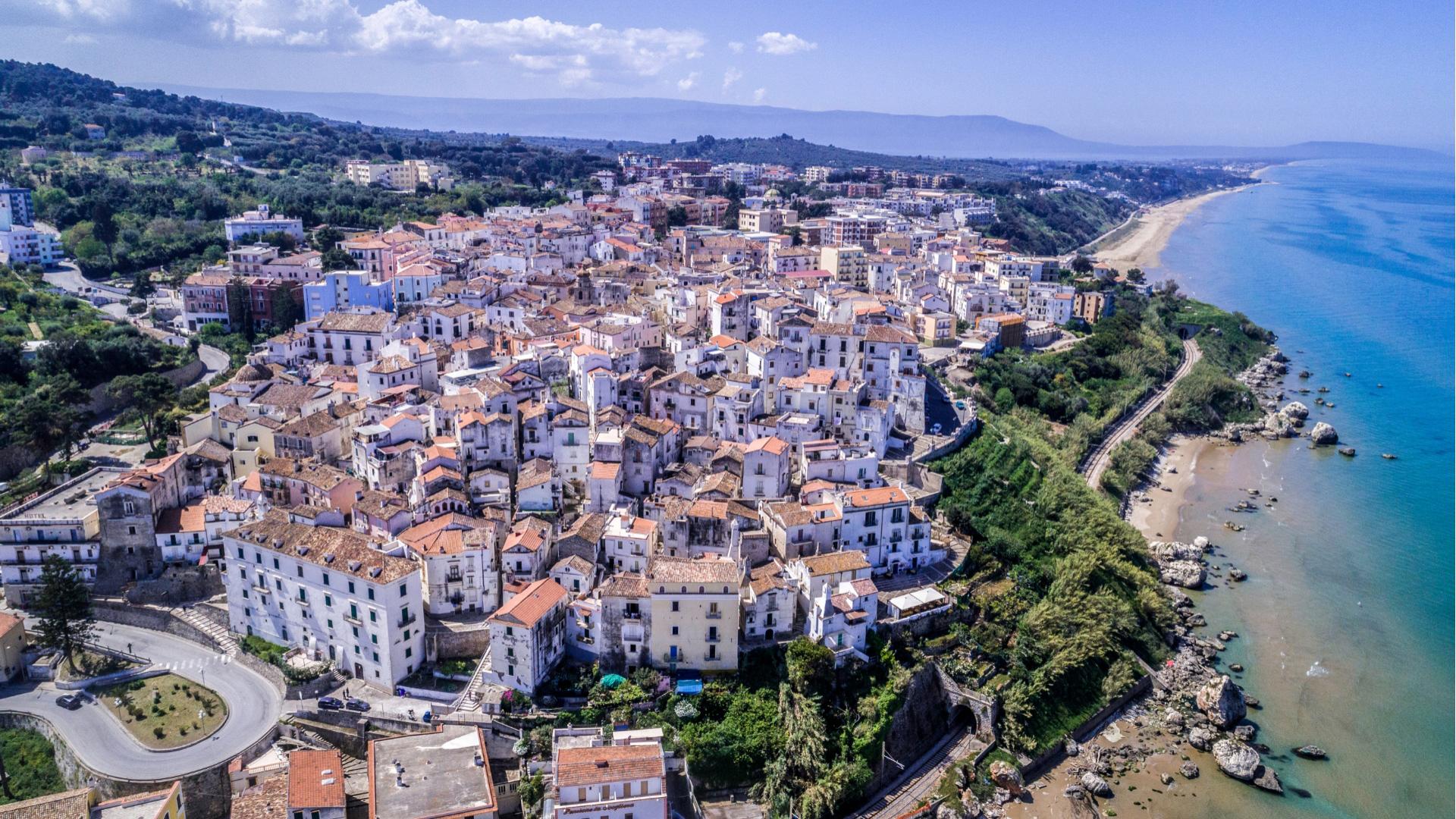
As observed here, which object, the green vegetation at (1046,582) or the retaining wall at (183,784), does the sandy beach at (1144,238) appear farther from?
the retaining wall at (183,784)

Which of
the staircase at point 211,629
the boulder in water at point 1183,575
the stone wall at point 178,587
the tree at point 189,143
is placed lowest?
the boulder in water at point 1183,575

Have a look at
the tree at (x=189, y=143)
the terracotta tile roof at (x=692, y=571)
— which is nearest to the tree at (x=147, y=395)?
the terracotta tile roof at (x=692, y=571)

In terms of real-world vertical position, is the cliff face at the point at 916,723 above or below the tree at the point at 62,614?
below

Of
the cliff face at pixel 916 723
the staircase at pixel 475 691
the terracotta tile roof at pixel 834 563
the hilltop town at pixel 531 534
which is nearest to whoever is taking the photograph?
the hilltop town at pixel 531 534

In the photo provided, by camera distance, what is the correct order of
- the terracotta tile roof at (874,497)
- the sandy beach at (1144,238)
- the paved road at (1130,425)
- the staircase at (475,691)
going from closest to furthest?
the staircase at (475,691)
the terracotta tile roof at (874,497)
the paved road at (1130,425)
the sandy beach at (1144,238)

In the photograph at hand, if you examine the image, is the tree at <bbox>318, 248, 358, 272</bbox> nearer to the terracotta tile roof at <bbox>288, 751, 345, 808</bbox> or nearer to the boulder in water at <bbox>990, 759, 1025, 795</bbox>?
the terracotta tile roof at <bbox>288, 751, 345, 808</bbox>
